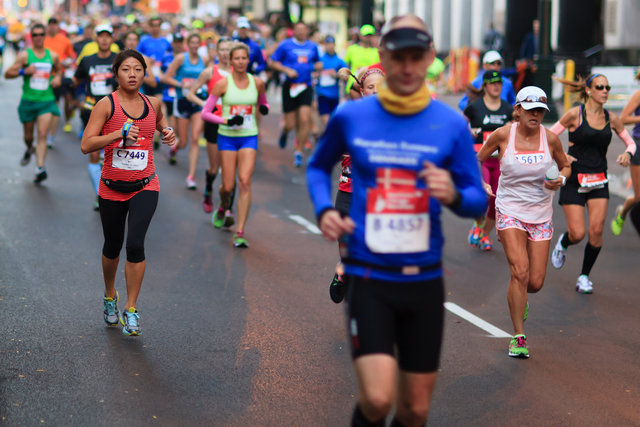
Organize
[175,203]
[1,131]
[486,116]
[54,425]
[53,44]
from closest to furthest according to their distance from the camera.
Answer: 1. [54,425]
2. [486,116]
3. [175,203]
4. [53,44]
5. [1,131]

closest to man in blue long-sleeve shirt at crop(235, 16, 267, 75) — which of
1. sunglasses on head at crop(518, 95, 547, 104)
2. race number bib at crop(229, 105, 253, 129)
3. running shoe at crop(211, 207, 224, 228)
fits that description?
running shoe at crop(211, 207, 224, 228)

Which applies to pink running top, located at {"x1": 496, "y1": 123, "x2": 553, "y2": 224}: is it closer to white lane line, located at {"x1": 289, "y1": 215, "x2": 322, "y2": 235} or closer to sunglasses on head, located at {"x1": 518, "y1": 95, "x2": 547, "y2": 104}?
sunglasses on head, located at {"x1": 518, "y1": 95, "x2": 547, "y2": 104}

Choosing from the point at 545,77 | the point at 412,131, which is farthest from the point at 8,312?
the point at 545,77

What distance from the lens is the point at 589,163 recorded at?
29.6 feet

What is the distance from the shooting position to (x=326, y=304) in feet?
27.7

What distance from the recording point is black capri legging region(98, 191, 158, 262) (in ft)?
23.1

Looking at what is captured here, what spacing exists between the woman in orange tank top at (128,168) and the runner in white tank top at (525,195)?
7.71 ft

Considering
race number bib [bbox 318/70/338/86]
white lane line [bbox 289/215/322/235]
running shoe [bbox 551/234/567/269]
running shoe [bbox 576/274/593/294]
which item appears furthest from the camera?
race number bib [bbox 318/70/338/86]

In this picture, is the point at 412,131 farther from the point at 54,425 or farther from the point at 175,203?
the point at 175,203

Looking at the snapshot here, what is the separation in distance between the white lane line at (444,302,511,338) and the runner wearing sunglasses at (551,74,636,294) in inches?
49.0

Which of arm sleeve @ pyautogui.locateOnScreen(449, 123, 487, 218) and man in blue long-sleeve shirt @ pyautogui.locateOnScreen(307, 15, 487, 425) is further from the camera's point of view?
arm sleeve @ pyautogui.locateOnScreen(449, 123, 487, 218)

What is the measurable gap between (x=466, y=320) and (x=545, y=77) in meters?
14.4

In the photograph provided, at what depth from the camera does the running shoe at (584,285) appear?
9.12 m

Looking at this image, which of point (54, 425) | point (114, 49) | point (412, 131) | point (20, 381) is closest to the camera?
point (412, 131)
